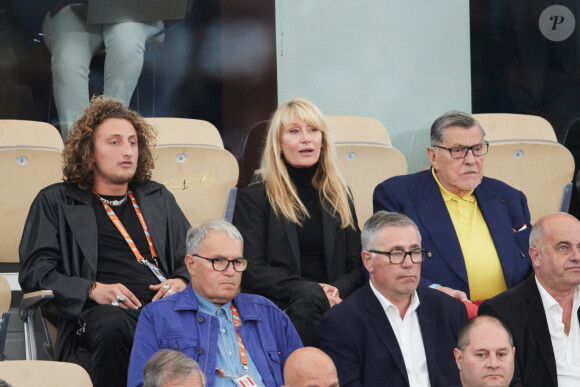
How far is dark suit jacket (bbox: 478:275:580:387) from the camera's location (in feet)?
9.55

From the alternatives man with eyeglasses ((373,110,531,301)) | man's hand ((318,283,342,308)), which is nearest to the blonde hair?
man with eyeglasses ((373,110,531,301))

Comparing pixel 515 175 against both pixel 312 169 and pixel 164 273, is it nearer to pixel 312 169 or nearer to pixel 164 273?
pixel 312 169

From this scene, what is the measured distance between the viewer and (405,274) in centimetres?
294

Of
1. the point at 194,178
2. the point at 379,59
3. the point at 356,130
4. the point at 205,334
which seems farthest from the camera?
the point at 379,59

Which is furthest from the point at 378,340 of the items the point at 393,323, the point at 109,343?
the point at 109,343

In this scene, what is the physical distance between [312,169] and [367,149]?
77cm

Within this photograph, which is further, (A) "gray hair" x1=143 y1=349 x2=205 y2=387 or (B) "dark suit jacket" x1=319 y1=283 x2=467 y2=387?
(B) "dark suit jacket" x1=319 y1=283 x2=467 y2=387

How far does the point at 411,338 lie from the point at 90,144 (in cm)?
151

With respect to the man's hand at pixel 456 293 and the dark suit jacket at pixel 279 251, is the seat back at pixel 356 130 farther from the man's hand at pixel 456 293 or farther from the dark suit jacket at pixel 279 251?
the man's hand at pixel 456 293

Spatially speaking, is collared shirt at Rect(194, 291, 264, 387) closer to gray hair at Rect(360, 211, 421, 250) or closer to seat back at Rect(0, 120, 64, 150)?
gray hair at Rect(360, 211, 421, 250)

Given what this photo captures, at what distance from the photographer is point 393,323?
9.71 feet

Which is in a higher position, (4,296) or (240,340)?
(4,296)

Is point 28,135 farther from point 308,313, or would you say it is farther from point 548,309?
point 548,309

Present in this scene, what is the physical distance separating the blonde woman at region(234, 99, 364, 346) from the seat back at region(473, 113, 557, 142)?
4.37 feet
